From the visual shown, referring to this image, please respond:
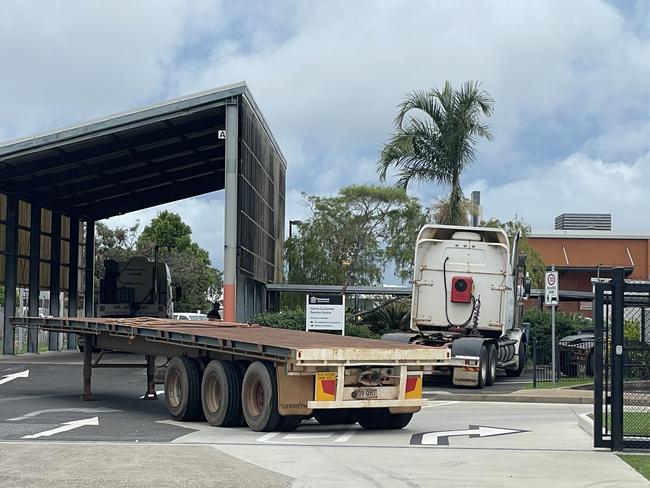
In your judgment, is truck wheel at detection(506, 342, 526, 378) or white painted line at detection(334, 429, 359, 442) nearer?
white painted line at detection(334, 429, 359, 442)

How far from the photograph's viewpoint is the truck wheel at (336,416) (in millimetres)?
16938

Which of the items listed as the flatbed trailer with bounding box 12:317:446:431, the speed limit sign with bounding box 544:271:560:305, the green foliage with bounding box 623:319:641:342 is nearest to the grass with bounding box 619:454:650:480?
the flatbed trailer with bounding box 12:317:446:431

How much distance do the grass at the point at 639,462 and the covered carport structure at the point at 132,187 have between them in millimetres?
18663

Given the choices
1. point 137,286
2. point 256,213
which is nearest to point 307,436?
point 137,286

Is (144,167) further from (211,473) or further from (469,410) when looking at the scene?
(211,473)

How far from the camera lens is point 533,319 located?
3650 centimetres

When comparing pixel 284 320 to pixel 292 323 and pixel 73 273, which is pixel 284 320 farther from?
pixel 73 273

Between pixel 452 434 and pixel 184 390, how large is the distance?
447 centimetres

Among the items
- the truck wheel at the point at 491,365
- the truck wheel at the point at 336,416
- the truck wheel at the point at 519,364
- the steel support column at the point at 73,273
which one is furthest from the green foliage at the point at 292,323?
the truck wheel at the point at 336,416

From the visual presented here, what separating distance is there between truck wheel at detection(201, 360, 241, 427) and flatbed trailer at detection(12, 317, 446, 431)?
0.05 ft

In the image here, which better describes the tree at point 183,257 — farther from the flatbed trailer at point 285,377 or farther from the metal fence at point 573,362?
the flatbed trailer at point 285,377

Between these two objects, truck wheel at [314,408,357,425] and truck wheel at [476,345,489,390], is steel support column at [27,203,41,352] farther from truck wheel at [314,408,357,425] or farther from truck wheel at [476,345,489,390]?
truck wheel at [314,408,357,425]

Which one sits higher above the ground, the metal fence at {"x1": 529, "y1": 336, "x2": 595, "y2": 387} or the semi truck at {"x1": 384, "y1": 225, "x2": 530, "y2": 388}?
the semi truck at {"x1": 384, "y1": 225, "x2": 530, "y2": 388}

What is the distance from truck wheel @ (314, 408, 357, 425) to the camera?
1694 cm
